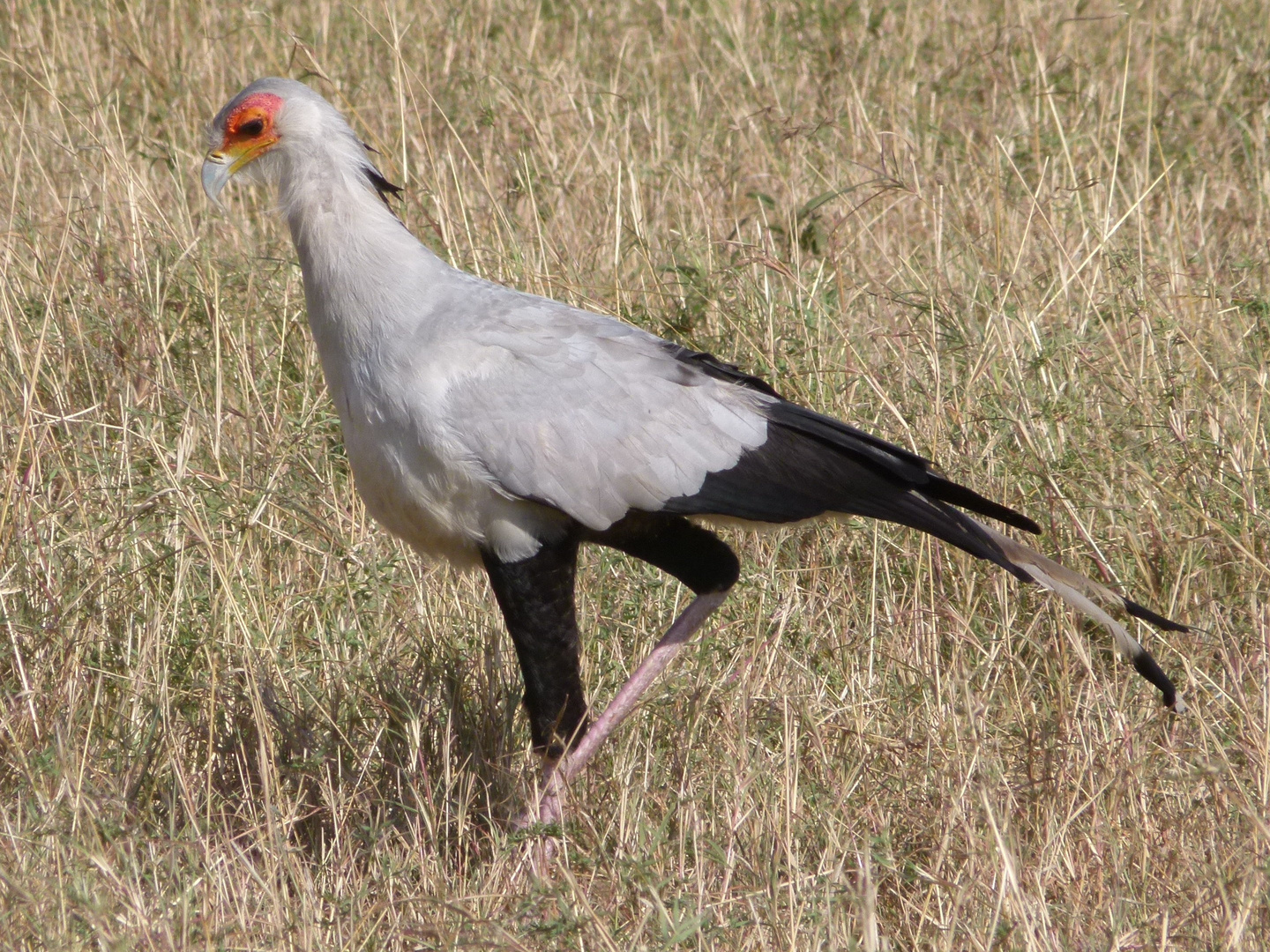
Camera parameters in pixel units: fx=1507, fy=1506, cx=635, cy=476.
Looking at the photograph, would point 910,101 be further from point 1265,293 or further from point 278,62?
point 278,62

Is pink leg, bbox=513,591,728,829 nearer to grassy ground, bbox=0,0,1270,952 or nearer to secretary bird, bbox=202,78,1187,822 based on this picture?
secretary bird, bbox=202,78,1187,822

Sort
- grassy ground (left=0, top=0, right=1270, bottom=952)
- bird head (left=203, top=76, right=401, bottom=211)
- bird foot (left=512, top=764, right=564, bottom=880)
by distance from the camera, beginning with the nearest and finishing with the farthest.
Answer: grassy ground (left=0, top=0, right=1270, bottom=952) < bird foot (left=512, top=764, right=564, bottom=880) < bird head (left=203, top=76, right=401, bottom=211)

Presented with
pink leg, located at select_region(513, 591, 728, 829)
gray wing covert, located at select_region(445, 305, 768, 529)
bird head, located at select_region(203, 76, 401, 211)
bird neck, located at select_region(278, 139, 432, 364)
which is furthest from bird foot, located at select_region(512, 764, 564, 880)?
bird head, located at select_region(203, 76, 401, 211)

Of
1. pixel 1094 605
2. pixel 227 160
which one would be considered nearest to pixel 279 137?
pixel 227 160

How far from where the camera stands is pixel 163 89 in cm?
643

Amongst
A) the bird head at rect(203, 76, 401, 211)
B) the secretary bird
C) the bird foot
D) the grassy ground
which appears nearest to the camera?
the grassy ground

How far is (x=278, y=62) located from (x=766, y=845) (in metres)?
4.62

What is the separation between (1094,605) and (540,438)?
4.30 ft

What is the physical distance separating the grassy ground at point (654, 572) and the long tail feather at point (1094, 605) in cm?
9

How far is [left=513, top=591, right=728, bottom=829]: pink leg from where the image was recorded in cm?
344

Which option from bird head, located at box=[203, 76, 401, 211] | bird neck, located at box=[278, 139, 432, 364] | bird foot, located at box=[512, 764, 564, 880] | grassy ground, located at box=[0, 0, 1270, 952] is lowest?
bird foot, located at box=[512, 764, 564, 880]

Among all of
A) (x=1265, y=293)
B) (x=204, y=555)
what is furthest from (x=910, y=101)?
(x=204, y=555)

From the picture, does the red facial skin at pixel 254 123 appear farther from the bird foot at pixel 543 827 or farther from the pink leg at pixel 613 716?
the bird foot at pixel 543 827

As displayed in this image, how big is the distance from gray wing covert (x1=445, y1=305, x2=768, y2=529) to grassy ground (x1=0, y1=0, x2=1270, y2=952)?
22.1 inches
